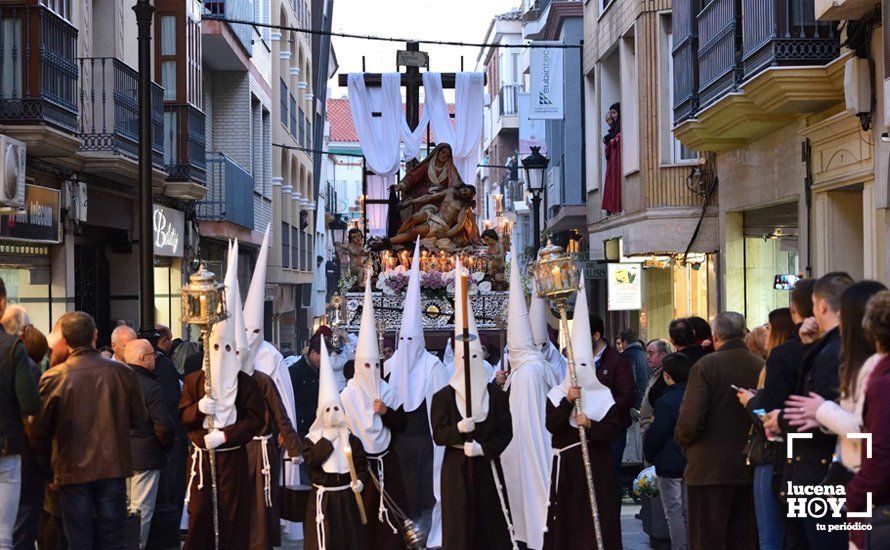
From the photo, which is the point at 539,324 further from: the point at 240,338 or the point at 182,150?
the point at 182,150

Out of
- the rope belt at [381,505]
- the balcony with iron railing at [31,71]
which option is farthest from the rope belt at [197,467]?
the balcony with iron railing at [31,71]

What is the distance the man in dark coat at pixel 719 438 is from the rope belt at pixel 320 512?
2.42m

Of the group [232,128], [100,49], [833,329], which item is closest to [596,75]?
[232,128]

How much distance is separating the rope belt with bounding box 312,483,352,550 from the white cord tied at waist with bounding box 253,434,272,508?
3.04 ft

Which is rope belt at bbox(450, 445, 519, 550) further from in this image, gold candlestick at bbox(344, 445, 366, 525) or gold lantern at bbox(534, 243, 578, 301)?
gold lantern at bbox(534, 243, 578, 301)

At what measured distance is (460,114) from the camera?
83.3 feet

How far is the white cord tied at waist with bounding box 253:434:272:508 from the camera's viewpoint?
10.3 meters

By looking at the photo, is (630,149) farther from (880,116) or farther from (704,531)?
(704,531)

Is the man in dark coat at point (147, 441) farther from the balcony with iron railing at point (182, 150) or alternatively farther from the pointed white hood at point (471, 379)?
the balcony with iron railing at point (182, 150)

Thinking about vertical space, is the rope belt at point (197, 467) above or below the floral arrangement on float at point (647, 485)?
above

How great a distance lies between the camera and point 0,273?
15.2 meters

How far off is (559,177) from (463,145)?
6.66 meters

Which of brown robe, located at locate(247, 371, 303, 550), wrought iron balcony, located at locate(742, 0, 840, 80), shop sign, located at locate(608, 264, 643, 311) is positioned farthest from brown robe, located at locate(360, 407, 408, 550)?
shop sign, located at locate(608, 264, 643, 311)

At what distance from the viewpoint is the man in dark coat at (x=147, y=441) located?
977 centimetres
